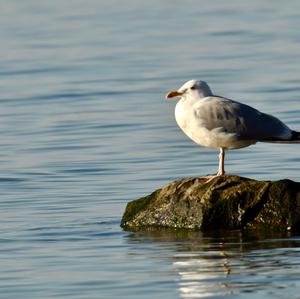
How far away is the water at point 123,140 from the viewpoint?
1129 centimetres

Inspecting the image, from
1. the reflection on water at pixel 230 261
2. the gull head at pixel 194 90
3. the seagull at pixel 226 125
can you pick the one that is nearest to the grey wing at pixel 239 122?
the seagull at pixel 226 125

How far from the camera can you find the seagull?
42.6ft

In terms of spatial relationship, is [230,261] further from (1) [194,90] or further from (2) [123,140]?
(2) [123,140]

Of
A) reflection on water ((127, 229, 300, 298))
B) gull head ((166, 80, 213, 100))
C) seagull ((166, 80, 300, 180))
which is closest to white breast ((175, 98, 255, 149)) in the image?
seagull ((166, 80, 300, 180))

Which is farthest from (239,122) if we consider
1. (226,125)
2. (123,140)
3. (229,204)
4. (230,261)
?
(123,140)

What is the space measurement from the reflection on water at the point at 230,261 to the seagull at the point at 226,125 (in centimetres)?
69

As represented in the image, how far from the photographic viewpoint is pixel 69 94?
23234mm

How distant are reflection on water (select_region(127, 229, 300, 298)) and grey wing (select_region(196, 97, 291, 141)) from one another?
3.02 feet

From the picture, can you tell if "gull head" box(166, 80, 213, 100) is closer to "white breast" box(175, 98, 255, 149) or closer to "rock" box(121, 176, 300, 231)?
"white breast" box(175, 98, 255, 149)

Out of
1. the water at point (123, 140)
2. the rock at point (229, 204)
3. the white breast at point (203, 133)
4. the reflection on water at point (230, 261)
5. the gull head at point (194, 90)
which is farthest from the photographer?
the gull head at point (194, 90)

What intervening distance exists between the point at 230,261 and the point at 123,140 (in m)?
7.36

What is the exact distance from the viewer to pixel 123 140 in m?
18.9

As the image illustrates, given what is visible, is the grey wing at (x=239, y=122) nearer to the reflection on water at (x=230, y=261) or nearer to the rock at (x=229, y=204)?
the rock at (x=229, y=204)

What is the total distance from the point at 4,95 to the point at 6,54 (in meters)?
4.65
